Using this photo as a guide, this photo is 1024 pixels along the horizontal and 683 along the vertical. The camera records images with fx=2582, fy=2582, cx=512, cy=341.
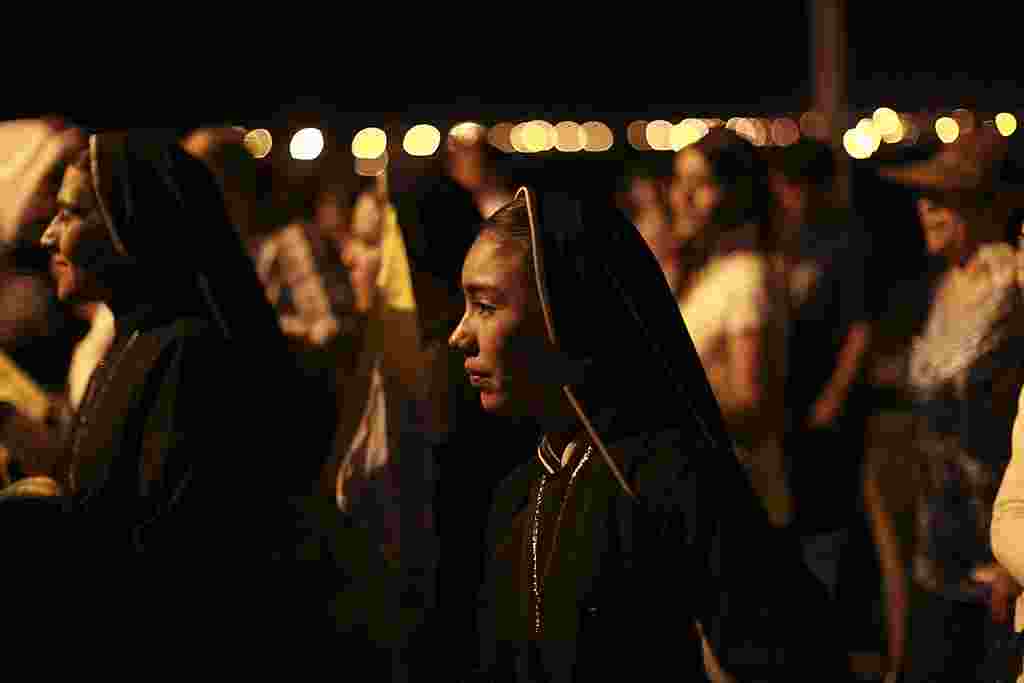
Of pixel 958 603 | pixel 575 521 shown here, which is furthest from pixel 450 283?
pixel 575 521

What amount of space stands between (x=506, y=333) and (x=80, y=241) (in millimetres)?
2273

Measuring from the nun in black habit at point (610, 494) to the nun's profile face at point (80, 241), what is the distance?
2119 mm

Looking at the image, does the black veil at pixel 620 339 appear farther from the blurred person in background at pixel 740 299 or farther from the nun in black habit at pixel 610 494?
the blurred person in background at pixel 740 299

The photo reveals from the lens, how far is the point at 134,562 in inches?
243

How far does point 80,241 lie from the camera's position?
21.2ft

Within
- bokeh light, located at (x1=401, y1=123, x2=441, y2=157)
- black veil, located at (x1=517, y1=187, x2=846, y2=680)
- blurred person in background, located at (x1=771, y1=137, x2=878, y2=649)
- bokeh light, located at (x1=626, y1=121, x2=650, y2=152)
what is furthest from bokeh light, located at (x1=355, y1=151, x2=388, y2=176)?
black veil, located at (x1=517, y1=187, x2=846, y2=680)

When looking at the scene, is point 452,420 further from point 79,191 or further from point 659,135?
point 659,135

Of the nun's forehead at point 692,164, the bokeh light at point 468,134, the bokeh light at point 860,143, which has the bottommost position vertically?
the bokeh light at point 860,143

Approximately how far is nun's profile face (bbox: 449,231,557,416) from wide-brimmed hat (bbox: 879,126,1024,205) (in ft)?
11.1

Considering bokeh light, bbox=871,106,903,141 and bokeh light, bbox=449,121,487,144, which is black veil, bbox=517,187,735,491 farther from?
bokeh light, bbox=871,106,903,141

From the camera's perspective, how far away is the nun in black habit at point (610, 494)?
415 centimetres

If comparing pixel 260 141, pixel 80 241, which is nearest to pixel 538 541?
pixel 80 241

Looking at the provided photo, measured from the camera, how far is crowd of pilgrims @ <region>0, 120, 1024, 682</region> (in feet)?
14.1

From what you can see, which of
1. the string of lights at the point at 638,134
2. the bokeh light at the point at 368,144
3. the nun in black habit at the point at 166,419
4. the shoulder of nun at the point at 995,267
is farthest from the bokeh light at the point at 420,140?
the nun in black habit at the point at 166,419
